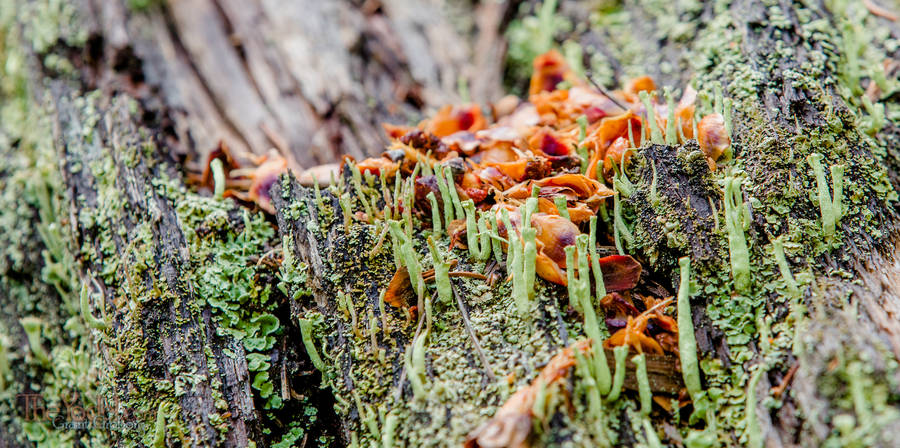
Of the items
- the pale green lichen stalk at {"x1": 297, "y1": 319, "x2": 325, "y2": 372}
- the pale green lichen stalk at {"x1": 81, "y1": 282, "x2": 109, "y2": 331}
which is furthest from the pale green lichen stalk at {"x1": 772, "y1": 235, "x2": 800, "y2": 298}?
the pale green lichen stalk at {"x1": 81, "y1": 282, "x2": 109, "y2": 331}

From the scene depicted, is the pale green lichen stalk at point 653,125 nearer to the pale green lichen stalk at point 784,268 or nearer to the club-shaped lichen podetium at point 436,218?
the pale green lichen stalk at point 784,268

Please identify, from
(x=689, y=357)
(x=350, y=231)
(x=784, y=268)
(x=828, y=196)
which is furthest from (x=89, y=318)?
(x=828, y=196)

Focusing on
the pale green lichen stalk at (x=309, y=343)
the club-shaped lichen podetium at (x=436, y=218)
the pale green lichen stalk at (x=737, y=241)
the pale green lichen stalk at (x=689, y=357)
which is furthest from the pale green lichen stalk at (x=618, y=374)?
the pale green lichen stalk at (x=309, y=343)

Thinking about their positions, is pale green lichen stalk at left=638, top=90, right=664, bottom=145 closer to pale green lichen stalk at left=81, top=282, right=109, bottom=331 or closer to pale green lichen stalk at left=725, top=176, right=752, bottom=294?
pale green lichen stalk at left=725, top=176, right=752, bottom=294

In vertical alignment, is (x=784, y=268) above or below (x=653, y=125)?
below

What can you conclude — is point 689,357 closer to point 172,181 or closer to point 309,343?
point 309,343

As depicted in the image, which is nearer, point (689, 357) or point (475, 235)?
point (689, 357)

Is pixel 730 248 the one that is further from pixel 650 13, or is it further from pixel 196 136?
pixel 196 136

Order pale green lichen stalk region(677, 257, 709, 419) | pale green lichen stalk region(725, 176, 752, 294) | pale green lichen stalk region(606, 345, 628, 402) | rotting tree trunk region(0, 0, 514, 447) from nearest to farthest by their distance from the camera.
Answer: pale green lichen stalk region(606, 345, 628, 402) < pale green lichen stalk region(677, 257, 709, 419) < pale green lichen stalk region(725, 176, 752, 294) < rotting tree trunk region(0, 0, 514, 447)

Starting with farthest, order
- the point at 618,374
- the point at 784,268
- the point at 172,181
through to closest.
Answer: the point at 172,181, the point at 784,268, the point at 618,374
